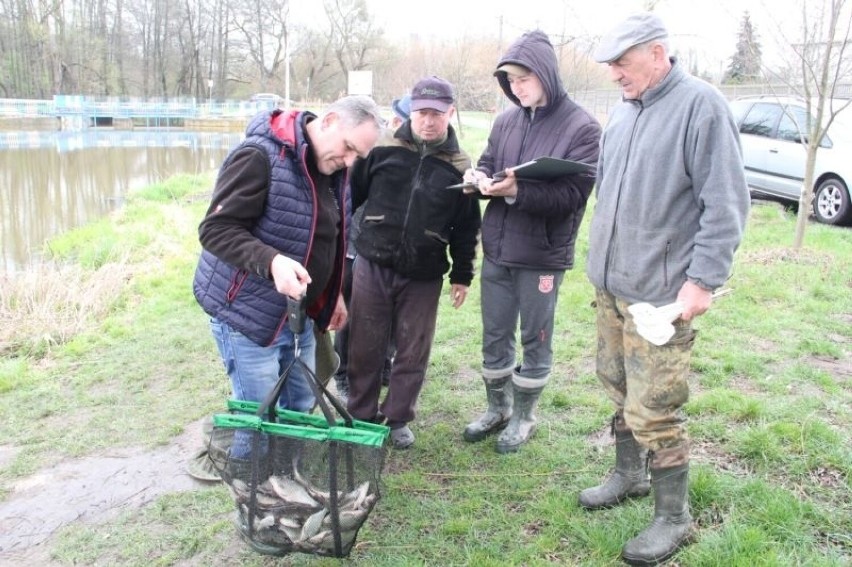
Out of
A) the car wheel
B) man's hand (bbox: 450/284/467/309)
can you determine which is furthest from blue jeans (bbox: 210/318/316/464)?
the car wheel

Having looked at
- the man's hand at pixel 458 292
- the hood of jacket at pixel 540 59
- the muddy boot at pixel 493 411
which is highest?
the hood of jacket at pixel 540 59

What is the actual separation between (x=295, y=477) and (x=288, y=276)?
2.28 ft

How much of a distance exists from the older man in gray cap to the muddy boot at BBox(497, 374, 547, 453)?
0.83 m

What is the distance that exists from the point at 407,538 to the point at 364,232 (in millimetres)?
1441

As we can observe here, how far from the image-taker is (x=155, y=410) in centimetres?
429

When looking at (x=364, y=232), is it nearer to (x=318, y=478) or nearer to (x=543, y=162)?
(x=543, y=162)

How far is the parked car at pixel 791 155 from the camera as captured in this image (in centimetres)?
859

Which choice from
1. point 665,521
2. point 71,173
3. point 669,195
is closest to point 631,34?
point 669,195

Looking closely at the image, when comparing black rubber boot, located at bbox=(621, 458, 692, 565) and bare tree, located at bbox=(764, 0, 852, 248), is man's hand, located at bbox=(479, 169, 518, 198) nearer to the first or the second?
black rubber boot, located at bbox=(621, 458, 692, 565)

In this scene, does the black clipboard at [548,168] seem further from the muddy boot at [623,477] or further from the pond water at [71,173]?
the pond water at [71,173]

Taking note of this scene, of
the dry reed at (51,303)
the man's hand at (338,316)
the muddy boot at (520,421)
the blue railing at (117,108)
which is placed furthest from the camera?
the blue railing at (117,108)

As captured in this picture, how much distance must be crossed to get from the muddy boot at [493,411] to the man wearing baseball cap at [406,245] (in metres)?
0.34

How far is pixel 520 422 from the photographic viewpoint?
3.43 m

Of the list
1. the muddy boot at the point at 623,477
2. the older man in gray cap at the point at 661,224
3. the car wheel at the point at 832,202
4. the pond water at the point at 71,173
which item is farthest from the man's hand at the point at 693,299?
the pond water at the point at 71,173
